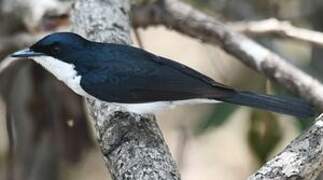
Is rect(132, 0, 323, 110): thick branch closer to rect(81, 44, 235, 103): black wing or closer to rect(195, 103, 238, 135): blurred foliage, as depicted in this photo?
rect(81, 44, 235, 103): black wing

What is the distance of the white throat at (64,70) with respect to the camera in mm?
2810

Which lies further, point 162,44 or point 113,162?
point 162,44

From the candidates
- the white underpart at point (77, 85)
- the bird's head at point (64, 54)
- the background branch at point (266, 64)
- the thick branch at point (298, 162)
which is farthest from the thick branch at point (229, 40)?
the thick branch at point (298, 162)

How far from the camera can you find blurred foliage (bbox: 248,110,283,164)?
316 cm

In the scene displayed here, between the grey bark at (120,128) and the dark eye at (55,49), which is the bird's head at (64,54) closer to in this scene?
the dark eye at (55,49)

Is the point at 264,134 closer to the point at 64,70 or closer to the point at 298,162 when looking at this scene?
the point at 64,70

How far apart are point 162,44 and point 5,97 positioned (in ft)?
5.28

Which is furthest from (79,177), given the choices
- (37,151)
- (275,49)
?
(275,49)

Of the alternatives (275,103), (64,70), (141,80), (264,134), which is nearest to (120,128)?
(141,80)

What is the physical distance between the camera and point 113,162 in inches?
98.0

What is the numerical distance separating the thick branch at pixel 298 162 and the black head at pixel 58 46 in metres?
0.90

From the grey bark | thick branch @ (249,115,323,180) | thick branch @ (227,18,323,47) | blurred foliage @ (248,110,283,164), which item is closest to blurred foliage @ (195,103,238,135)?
blurred foliage @ (248,110,283,164)

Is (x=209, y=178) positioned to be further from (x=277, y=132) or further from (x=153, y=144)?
(x=153, y=144)

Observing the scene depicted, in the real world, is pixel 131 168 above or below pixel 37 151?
above
